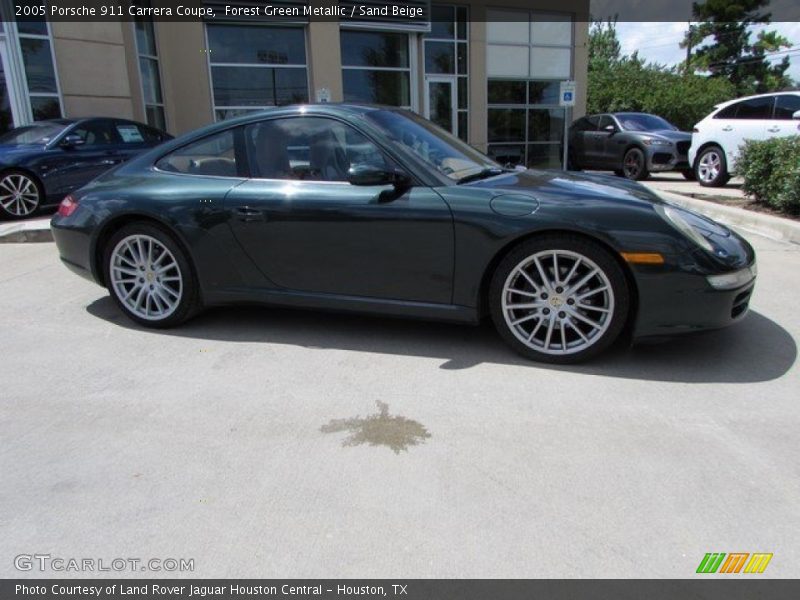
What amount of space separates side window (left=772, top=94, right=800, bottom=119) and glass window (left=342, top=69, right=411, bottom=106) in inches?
342

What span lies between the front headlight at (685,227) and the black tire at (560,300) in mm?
364

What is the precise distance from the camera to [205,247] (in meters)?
4.09

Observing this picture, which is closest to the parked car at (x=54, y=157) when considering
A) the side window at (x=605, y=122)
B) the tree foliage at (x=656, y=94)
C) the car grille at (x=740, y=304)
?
the car grille at (x=740, y=304)

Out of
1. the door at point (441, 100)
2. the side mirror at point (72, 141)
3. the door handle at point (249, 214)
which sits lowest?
the door handle at point (249, 214)

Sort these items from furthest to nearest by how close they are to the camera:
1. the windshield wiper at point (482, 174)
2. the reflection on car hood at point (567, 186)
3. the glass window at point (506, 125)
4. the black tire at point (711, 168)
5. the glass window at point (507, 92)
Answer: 1. the glass window at point (506, 125)
2. the glass window at point (507, 92)
3. the black tire at point (711, 168)
4. the windshield wiper at point (482, 174)
5. the reflection on car hood at point (567, 186)

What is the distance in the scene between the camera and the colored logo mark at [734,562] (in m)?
2.02

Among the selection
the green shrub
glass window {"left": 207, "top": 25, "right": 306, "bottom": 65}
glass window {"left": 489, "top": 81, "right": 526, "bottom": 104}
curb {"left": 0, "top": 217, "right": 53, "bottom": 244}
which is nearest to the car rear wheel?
curb {"left": 0, "top": 217, "right": 53, "bottom": 244}

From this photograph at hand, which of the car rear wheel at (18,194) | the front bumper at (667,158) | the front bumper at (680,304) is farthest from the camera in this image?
the front bumper at (667,158)

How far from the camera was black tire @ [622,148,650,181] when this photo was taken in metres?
13.4

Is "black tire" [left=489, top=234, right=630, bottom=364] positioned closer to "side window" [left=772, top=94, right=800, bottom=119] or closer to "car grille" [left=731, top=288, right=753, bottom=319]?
"car grille" [left=731, top=288, right=753, bottom=319]

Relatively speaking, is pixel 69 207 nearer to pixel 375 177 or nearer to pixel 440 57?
pixel 375 177

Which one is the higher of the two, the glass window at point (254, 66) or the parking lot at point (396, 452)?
the glass window at point (254, 66)

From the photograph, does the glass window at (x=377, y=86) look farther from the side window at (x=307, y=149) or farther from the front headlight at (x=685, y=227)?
the front headlight at (x=685, y=227)

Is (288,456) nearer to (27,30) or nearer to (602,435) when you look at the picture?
(602,435)
